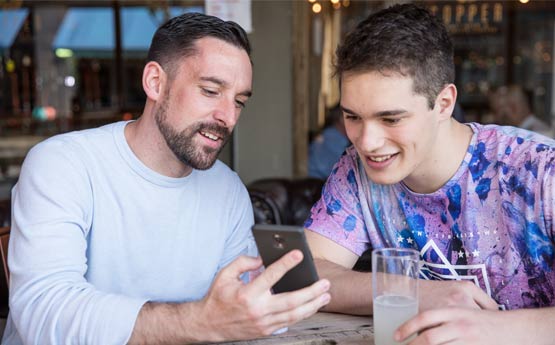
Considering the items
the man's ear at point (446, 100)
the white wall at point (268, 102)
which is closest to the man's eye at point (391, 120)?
the man's ear at point (446, 100)

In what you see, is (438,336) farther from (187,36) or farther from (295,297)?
(187,36)

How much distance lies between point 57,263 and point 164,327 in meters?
0.31

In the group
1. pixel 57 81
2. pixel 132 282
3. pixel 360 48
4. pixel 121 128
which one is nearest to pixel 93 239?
pixel 132 282

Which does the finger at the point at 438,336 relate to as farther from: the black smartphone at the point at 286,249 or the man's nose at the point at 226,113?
the man's nose at the point at 226,113

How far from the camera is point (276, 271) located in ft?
4.05

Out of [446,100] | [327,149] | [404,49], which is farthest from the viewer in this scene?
[327,149]

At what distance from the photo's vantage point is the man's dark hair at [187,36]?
6.03ft

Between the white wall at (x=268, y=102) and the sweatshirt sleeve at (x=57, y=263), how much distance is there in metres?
3.09

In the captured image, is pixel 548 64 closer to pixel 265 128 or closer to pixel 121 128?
pixel 265 128

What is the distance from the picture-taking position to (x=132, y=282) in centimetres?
179

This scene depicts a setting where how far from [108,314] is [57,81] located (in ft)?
32.6

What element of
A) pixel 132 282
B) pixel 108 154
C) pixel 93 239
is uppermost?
pixel 108 154

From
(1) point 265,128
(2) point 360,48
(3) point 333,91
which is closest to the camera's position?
Answer: (2) point 360,48

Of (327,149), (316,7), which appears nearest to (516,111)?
(316,7)
